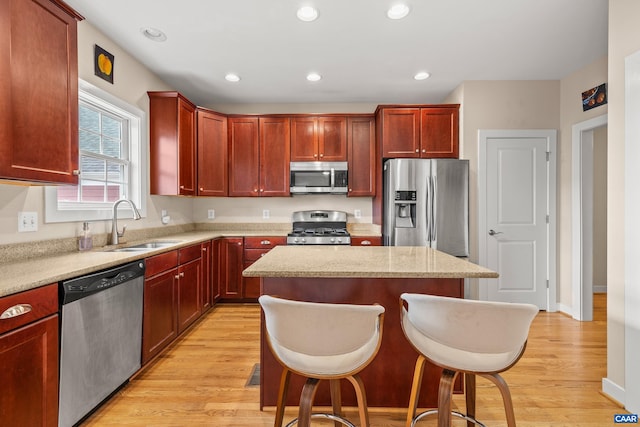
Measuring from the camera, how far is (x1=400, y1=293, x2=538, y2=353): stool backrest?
3.80ft

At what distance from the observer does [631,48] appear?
1.91 m

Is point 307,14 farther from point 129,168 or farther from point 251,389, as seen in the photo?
point 251,389

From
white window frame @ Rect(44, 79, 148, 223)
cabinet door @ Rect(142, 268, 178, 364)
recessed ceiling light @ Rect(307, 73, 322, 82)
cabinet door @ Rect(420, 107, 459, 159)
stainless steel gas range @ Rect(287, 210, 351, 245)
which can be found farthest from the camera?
stainless steel gas range @ Rect(287, 210, 351, 245)

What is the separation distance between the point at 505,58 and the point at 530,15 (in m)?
0.73

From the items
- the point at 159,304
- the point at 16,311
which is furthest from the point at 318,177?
the point at 16,311

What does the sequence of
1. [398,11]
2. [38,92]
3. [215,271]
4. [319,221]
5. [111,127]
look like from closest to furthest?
[38,92], [398,11], [111,127], [215,271], [319,221]

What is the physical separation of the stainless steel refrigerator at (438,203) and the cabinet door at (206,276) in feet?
6.73

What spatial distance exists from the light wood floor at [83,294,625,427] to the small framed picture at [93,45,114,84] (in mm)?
2339

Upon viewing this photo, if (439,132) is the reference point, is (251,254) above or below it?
below

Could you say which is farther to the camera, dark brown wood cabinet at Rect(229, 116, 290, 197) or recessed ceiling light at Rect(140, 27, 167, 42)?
dark brown wood cabinet at Rect(229, 116, 290, 197)

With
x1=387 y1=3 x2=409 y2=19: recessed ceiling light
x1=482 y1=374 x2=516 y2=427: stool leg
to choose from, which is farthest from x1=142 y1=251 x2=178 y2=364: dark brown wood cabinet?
x1=387 y1=3 x2=409 y2=19: recessed ceiling light

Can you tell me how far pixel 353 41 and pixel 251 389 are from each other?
281 cm

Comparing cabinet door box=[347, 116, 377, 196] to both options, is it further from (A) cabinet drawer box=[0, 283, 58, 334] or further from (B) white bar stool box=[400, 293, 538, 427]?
(A) cabinet drawer box=[0, 283, 58, 334]

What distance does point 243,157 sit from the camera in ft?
13.9
